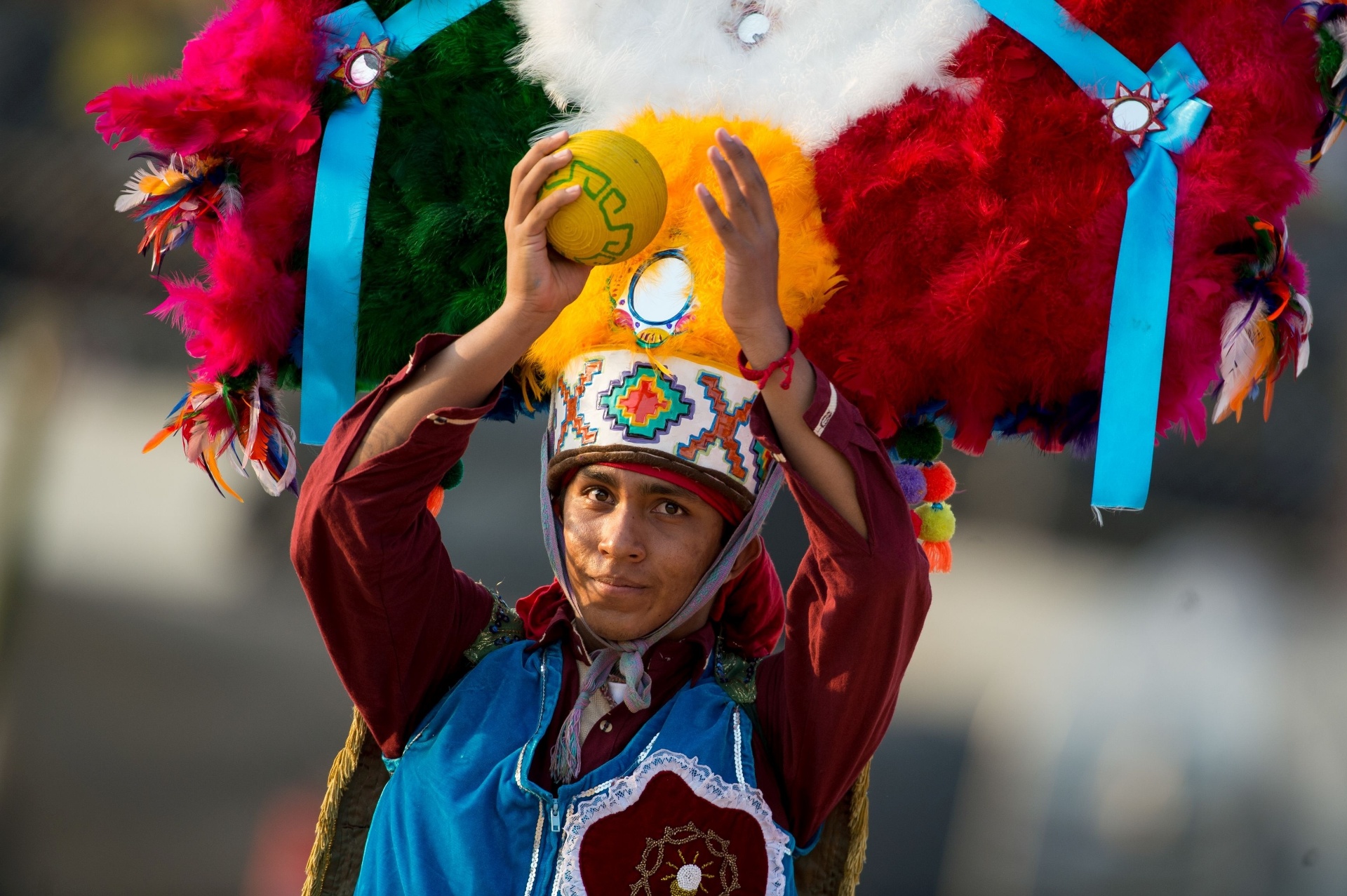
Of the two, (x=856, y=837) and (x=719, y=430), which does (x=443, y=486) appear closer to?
(x=719, y=430)

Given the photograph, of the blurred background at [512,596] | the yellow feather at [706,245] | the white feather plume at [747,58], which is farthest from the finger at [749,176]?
the blurred background at [512,596]

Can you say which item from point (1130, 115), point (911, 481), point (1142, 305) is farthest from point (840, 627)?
point (1130, 115)

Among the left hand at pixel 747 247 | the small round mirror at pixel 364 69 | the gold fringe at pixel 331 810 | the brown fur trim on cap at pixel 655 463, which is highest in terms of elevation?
the small round mirror at pixel 364 69

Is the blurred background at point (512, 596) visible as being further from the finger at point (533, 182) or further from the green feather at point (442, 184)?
the finger at point (533, 182)

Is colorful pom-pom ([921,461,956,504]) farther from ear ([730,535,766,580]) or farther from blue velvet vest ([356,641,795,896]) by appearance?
blue velvet vest ([356,641,795,896])

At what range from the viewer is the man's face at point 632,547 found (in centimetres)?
177

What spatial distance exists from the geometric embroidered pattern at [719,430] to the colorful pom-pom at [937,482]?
1.32 feet

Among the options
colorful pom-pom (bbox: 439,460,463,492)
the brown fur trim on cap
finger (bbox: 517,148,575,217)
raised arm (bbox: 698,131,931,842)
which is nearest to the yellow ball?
finger (bbox: 517,148,575,217)

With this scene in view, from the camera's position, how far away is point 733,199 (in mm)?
1439

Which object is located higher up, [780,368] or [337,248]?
[337,248]

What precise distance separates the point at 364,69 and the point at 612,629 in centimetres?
99

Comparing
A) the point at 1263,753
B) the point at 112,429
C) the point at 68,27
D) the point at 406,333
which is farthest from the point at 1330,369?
the point at 68,27

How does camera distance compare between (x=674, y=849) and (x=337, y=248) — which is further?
(x=337, y=248)

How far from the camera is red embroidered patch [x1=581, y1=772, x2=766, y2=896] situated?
1680 millimetres
